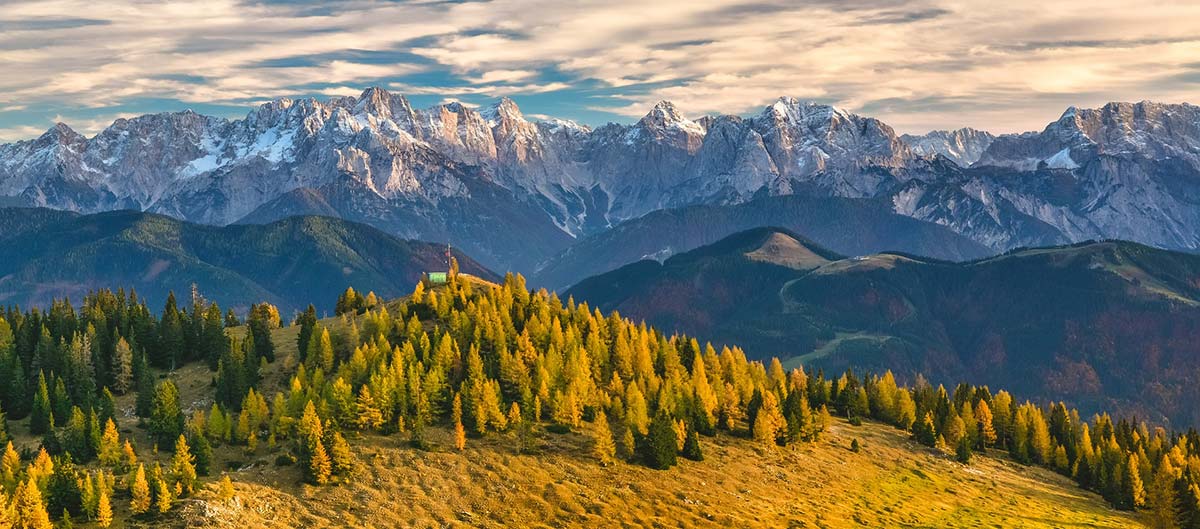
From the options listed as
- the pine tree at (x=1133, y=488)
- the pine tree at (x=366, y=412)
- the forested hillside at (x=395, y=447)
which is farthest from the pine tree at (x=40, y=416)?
the pine tree at (x=1133, y=488)

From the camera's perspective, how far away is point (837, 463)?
192m

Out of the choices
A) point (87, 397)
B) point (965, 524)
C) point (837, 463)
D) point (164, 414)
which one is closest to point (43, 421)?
point (87, 397)

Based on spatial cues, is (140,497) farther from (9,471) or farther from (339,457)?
(339,457)

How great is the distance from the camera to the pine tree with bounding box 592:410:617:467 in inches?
6693

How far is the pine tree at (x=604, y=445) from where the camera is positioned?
170 metres

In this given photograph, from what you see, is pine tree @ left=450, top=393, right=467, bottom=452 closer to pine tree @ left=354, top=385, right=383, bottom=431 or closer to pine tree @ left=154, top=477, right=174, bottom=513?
pine tree @ left=354, top=385, right=383, bottom=431

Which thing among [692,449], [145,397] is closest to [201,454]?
[145,397]

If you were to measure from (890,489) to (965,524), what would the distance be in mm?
18003

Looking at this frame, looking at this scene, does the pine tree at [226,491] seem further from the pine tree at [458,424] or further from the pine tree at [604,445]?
the pine tree at [604,445]

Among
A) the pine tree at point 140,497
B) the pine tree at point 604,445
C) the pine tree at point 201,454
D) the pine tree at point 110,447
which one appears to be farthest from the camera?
the pine tree at point 604,445

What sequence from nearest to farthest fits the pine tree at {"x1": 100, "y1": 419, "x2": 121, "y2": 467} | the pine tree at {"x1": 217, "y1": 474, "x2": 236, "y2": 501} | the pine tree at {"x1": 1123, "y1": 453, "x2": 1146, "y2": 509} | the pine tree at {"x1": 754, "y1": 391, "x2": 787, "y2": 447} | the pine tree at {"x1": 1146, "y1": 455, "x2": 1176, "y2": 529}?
the pine tree at {"x1": 217, "y1": 474, "x2": 236, "y2": 501} → the pine tree at {"x1": 100, "y1": 419, "x2": 121, "y2": 467} → the pine tree at {"x1": 1146, "y1": 455, "x2": 1176, "y2": 529} → the pine tree at {"x1": 754, "y1": 391, "x2": 787, "y2": 447} → the pine tree at {"x1": 1123, "y1": 453, "x2": 1146, "y2": 509}

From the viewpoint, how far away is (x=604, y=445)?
560 ft

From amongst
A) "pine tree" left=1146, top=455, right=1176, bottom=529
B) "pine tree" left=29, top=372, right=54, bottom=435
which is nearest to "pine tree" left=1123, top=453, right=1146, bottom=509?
"pine tree" left=1146, top=455, right=1176, bottom=529

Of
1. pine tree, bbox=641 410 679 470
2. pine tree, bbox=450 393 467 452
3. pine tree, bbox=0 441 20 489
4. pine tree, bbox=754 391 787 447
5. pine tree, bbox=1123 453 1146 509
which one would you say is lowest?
pine tree, bbox=1123 453 1146 509
